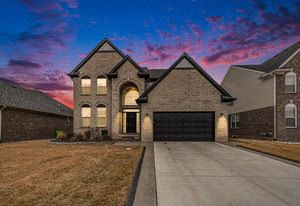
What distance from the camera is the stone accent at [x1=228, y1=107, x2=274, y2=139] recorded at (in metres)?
22.1

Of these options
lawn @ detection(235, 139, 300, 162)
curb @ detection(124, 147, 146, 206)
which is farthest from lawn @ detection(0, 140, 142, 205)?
lawn @ detection(235, 139, 300, 162)

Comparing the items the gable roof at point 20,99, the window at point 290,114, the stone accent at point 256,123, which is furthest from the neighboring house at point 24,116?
the window at point 290,114

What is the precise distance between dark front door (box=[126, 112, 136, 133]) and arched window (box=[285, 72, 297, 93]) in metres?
16.4

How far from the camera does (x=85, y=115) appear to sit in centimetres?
2372

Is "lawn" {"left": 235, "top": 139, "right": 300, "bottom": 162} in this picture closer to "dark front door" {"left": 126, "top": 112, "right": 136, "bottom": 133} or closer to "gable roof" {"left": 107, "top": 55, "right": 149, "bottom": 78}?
"dark front door" {"left": 126, "top": 112, "right": 136, "bottom": 133}

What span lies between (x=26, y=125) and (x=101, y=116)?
9.54 meters

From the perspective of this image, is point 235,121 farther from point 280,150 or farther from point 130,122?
point 280,150

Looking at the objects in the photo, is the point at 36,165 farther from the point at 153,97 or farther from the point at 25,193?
the point at 153,97

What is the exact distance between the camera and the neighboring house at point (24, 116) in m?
22.4

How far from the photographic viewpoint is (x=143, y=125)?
1900 cm

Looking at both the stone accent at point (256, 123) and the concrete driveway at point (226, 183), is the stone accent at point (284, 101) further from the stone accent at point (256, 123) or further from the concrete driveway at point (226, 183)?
the concrete driveway at point (226, 183)

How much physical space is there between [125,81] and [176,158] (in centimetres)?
1329

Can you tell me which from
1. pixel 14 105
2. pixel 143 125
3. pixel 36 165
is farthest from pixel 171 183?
pixel 14 105

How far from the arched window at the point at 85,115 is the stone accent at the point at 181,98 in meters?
7.76
